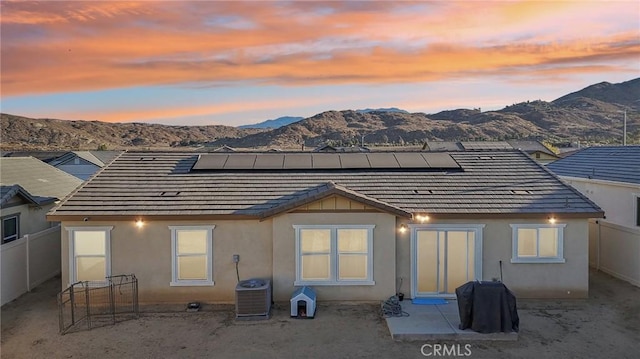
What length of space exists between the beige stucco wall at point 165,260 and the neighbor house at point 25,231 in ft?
7.25

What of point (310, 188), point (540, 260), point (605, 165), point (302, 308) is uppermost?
point (605, 165)

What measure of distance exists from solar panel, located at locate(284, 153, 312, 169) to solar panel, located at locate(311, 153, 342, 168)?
0.21 m

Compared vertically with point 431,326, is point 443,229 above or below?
above

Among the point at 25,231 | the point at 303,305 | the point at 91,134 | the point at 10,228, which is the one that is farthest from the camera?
the point at 91,134

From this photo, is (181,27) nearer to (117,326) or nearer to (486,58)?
(117,326)

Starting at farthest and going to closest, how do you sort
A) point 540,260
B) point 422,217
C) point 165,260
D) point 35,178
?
1. point 35,178
2. point 540,260
3. point 422,217
4. point 165,260

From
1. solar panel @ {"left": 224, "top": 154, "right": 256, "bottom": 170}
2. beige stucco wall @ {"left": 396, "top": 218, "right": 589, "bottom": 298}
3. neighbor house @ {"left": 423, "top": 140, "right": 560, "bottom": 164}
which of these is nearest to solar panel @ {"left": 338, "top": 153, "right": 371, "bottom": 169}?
solar panel @ {"left": 224, "top": 154, "right": 256, "bottom": 170}

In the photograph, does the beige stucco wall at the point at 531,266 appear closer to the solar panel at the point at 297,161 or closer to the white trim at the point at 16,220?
the solar panel at the point at 297,161

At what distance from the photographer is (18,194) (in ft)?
47.8

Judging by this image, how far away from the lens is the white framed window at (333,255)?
12055 mm

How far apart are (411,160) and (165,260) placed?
8.71m

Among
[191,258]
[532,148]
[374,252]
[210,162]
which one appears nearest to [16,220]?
[210,162]

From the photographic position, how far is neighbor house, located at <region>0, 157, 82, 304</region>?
13.0 m

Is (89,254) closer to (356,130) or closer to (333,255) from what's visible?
(333,255)
